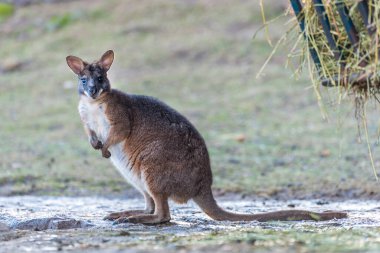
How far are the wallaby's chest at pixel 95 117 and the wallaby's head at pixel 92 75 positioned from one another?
4.0 inches

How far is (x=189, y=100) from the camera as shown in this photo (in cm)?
1645

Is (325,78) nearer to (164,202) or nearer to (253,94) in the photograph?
(164,202)

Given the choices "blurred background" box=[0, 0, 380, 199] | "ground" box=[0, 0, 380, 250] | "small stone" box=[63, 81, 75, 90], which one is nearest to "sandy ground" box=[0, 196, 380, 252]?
"ground" box=[0, 0, 380, 250]

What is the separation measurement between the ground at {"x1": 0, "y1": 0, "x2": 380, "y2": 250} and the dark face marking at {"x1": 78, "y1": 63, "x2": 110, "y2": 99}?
1.64 meters

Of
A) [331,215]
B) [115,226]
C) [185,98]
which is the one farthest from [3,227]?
[185,98]

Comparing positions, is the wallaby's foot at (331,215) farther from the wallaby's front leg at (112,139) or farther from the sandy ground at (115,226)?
the wallaby's front leg at (112,139)

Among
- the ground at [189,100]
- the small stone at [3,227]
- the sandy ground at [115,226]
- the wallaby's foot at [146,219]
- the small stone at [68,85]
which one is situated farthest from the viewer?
the small stone at [68,85]

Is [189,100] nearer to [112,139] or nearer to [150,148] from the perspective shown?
[112,139]

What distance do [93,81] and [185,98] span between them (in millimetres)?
9388

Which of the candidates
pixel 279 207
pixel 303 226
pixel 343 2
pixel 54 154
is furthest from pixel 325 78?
pixel 54 154

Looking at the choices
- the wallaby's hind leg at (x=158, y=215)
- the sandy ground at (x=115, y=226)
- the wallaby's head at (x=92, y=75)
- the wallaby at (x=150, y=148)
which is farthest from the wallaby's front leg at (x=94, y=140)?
the wallaby's hind leg at (x=158, y=215)

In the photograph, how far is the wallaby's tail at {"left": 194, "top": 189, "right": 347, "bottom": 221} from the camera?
23.1ft

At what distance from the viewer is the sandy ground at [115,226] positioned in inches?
219

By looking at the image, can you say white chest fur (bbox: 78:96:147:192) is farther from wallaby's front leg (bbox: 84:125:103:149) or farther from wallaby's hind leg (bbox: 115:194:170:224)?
wallaby's hind leg (bbox: 115:194:170:224)
